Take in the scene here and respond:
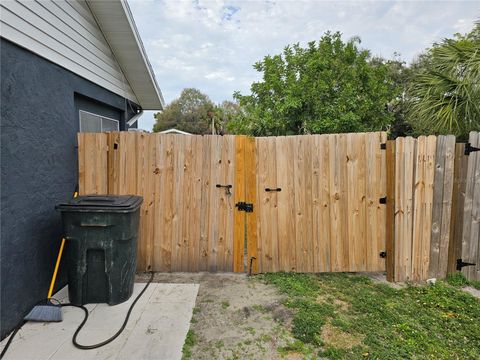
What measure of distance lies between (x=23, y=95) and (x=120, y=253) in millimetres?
1873

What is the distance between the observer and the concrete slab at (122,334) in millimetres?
2137

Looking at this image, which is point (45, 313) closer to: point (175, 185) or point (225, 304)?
point (225, 304)

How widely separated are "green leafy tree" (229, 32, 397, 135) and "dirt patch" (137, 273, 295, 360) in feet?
20.2

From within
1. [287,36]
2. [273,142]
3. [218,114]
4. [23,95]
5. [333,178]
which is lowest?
[333,178]

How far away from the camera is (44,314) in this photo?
8.43 feet

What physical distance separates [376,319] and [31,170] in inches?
150

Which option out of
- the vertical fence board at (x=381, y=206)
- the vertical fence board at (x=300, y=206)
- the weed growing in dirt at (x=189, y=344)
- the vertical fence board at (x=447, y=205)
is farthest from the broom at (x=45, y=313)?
the vertical fence board at (x=447, y=205)

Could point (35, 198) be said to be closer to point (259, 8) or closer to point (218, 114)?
point (259, 8)

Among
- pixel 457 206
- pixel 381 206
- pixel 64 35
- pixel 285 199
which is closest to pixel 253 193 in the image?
pixel 285 199

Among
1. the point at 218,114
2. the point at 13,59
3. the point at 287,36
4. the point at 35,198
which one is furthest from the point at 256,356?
the point at 218,114

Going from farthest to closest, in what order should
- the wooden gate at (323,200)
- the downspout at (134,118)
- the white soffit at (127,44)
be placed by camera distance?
the downspout at (134,118) → the white soffit at (127,44) → the wooden gate at (323,200)

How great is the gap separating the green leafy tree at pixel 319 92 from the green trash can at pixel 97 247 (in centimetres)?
663

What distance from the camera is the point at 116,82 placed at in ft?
16.8

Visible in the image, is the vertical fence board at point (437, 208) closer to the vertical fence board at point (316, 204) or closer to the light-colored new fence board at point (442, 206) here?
the light-colored new fence board at point (442, 206)
